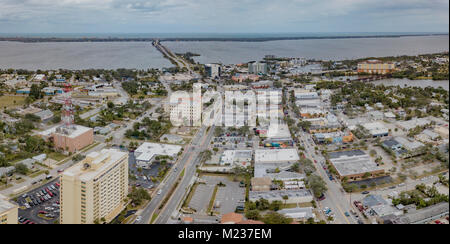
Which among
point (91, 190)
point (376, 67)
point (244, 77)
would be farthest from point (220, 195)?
point (376, 67)

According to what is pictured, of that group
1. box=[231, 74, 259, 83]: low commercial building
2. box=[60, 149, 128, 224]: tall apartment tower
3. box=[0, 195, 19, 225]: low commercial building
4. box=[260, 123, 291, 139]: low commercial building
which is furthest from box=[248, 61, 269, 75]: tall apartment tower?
box=[0, 195, 19, 225]: low commercial building

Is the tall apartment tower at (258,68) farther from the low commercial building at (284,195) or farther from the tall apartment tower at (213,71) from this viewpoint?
the low commercial building at (284,195)

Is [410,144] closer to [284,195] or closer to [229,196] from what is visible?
[284,195]

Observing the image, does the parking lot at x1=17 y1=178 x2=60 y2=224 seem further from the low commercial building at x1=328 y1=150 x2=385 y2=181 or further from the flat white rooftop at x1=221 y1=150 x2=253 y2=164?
the low commercial building at x1=328 y1=150 x2=385 y2=181
